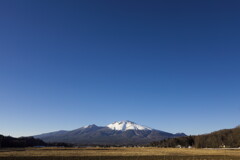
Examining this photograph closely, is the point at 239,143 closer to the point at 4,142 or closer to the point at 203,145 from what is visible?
the point at 203,145

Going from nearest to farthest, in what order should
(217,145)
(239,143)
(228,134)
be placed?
(239,143) < (217,145) < (228,134)

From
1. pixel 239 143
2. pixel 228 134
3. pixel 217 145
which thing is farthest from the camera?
pixel 228 134

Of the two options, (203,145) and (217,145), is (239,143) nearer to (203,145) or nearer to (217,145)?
(217,145)

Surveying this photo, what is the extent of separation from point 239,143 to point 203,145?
2752cm

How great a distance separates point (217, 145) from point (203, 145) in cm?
1134

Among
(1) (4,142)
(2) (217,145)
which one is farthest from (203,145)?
(1) (4,142)

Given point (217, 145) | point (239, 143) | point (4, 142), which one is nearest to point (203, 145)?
point (217, 145)

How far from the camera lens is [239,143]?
516 feet

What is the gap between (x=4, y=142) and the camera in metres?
200

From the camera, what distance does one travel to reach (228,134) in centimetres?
19050

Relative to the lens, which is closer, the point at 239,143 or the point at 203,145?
the point at 239,143

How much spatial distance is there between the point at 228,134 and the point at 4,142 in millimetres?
187779

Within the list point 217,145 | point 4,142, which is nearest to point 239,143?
point 217,145

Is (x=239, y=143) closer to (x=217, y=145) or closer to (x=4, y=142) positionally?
(x=217, y=145)
